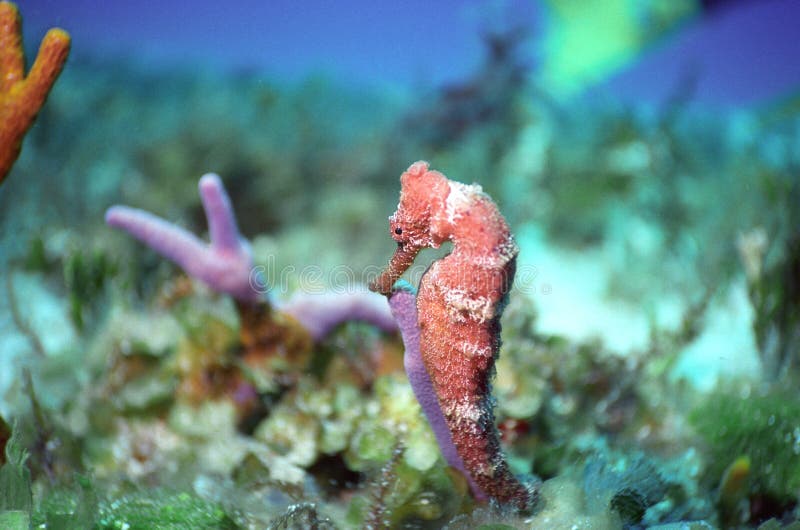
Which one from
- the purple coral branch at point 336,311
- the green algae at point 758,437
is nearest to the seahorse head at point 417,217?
the purple coral branch at point 336,311

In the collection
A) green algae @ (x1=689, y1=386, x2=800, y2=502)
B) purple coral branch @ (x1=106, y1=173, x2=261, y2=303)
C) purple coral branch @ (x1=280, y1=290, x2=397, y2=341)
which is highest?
purple coral branch @ (x1=106, y1=173, x2=261, y2=303)

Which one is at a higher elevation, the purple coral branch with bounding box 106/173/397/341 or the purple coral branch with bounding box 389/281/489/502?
the purple coral branch with bounding box 106/173/397/341

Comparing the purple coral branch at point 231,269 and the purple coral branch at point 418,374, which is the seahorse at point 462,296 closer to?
the purple coral branch at point 418,374

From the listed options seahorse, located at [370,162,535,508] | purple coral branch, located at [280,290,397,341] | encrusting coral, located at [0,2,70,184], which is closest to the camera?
seahorse, located at [370,162,535,508]

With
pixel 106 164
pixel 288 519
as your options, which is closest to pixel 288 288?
pixel 288 519

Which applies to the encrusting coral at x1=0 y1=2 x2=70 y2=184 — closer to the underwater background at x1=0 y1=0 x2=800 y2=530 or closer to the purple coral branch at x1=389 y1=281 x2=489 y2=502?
the underwater background at x1=0 y1=0 x2=800 y2=530

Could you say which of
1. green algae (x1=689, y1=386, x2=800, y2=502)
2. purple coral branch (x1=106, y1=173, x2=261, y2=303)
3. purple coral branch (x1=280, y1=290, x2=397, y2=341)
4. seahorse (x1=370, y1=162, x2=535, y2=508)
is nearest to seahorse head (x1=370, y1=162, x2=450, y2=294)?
seahorse (x1=370, y1=162, x2=535, y2=508)
